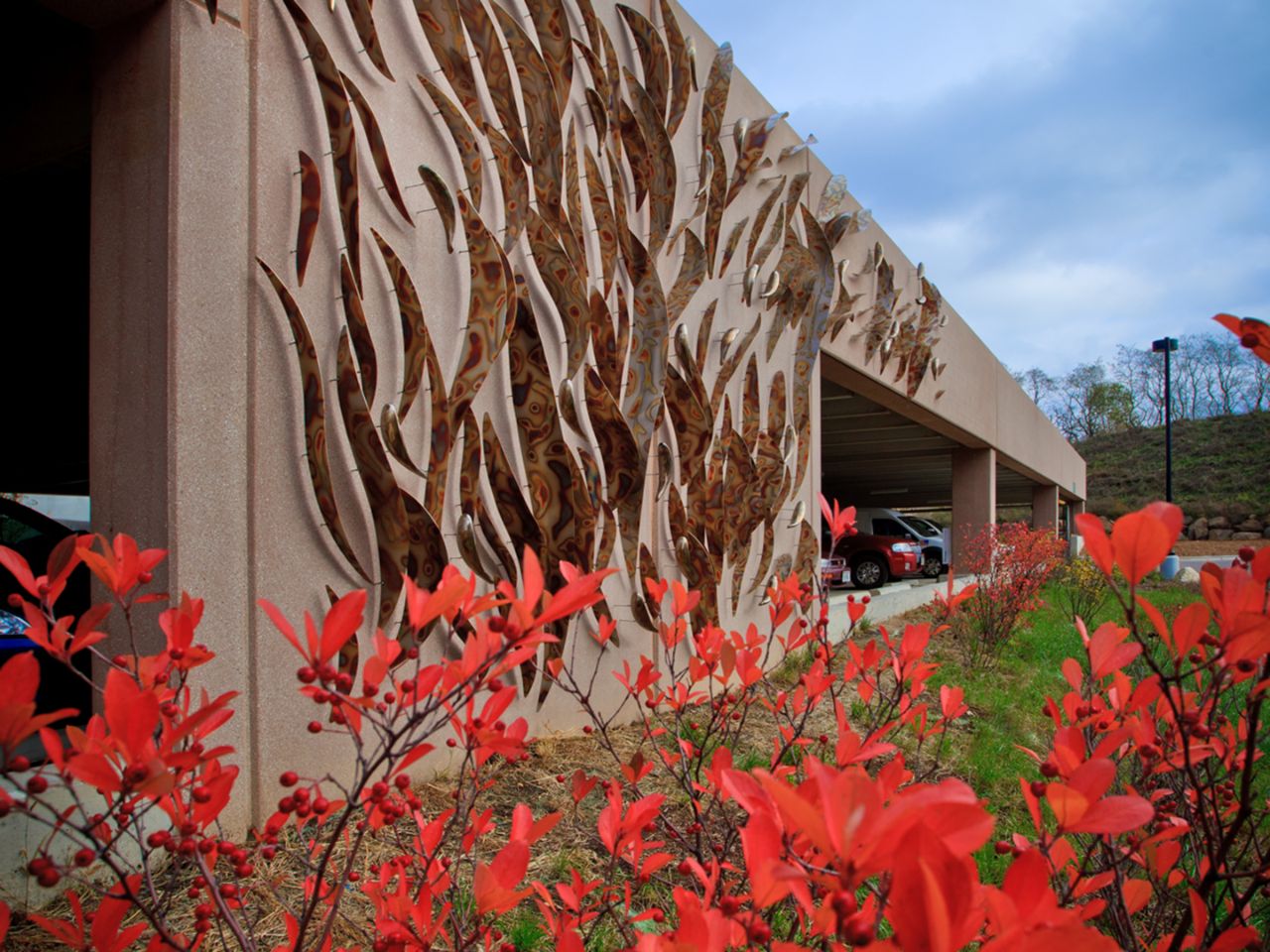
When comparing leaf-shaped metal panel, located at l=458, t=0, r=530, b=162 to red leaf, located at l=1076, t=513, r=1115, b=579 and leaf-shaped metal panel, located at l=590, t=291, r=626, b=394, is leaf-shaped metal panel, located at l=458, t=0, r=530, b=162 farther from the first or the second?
red leaf, located at l=1076, t=513, r=1115, b=579

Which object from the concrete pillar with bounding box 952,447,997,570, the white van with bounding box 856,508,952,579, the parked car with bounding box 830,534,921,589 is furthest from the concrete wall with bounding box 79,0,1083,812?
the white van with bounding box 856,508,952,579

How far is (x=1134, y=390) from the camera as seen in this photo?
1751 inches

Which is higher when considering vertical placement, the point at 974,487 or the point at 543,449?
the point at 974,487

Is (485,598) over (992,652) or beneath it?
over

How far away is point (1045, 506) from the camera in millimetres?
20203

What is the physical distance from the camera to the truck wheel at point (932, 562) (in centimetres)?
1680

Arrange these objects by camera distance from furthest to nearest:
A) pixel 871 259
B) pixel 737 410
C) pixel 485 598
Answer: pixel 871 259, pixel 737 410, pixel 485 598

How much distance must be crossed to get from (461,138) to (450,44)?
1.27ft

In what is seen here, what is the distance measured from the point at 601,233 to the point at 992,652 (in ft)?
15.4

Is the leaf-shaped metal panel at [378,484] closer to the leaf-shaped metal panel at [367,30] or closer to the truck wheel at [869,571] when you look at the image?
the leaf-shaped metal panel at [367,30]

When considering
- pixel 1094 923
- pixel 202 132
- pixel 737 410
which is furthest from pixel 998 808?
pixel 202 132

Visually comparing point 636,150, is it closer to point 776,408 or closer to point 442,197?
point 442,197

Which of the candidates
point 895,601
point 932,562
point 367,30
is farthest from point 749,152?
point 932,562

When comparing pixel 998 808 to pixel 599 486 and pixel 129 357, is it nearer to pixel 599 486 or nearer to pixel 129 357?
pixel 599 486
